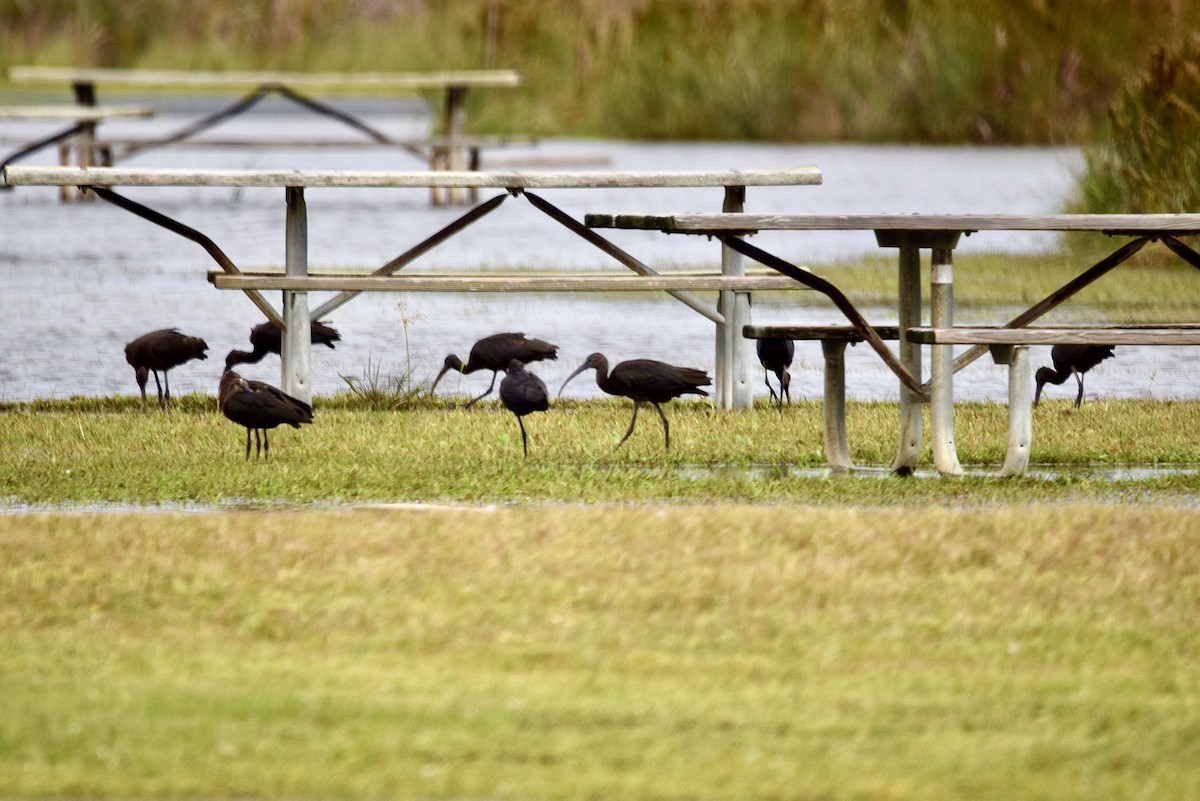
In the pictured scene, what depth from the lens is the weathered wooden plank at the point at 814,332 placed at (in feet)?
29.5

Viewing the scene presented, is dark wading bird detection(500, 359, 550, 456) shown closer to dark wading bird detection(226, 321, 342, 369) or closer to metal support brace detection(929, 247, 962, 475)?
metal support brace detection(929, 247, 962, 475)

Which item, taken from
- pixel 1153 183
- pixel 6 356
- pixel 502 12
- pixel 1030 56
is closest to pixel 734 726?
pixel 6 356

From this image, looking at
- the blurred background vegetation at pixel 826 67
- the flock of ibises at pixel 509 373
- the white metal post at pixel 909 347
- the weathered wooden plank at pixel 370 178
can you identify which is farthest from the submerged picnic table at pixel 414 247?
the blurred background vegetation at pixel 826 67

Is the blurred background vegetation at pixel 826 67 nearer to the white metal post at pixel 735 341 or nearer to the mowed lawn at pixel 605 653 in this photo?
→ the white metal post at pixel 735 341

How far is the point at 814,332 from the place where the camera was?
357 inches

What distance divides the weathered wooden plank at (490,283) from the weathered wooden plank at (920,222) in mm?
1721

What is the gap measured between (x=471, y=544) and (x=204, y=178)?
361 centimetres

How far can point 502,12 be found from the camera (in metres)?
33.7

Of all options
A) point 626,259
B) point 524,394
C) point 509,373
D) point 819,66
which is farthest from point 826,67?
point 524,394

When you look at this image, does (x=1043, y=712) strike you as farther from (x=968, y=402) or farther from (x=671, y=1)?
(x=671, y=1)

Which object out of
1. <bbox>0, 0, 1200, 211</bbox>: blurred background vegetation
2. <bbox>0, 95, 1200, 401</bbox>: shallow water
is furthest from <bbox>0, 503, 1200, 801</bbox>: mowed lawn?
<bbox>0, 0, 1200, 211</bbox>: blurred background vegetation

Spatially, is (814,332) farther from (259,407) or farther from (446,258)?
→ (446,258)

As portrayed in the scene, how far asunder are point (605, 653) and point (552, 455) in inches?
130

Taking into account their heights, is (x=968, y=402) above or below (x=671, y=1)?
below
